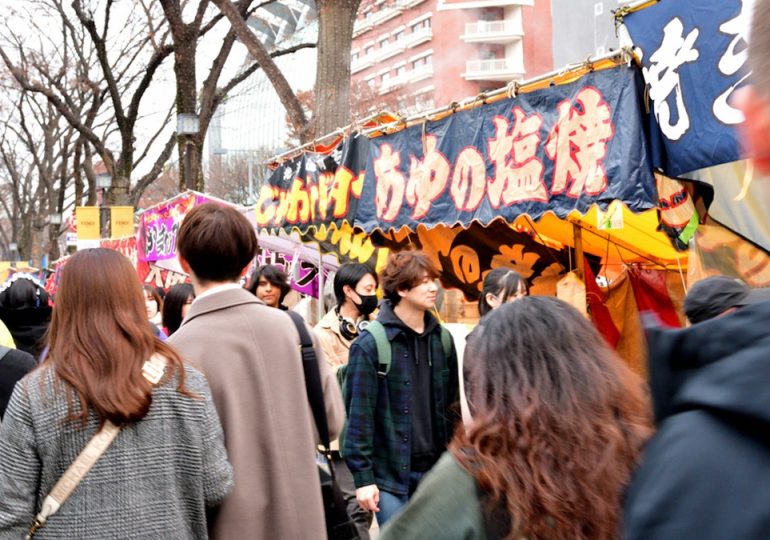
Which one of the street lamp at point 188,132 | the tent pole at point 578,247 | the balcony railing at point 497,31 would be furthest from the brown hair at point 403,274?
the balcony railing at point 497,31

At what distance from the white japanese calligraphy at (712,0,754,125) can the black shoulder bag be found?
9.28 ft

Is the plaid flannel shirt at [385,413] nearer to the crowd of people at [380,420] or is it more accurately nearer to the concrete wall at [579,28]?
the crowd of people at [380,420]

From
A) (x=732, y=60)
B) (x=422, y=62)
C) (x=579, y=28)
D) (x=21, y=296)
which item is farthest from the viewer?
(x=422, y=62)

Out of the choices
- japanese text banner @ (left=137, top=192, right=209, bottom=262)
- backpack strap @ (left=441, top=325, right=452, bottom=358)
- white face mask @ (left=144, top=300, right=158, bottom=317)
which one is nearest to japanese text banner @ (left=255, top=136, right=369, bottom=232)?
japanese text banner @ (left=137, top=192, right=209, bottom=262)

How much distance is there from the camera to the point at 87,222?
19109 millimetres

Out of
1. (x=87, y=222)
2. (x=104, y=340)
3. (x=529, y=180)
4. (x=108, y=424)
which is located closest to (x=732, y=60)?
(x=529, y=180)

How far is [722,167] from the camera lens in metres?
4.88

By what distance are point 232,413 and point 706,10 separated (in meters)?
3.66

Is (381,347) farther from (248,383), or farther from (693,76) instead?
(693,76)

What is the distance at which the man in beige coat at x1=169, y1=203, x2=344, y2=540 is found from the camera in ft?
9.24

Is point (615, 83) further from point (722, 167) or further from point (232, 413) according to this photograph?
point (232, 413)

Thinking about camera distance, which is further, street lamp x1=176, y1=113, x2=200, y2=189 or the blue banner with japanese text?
street lamp x1=176, y1=113, x2=200, y2=189

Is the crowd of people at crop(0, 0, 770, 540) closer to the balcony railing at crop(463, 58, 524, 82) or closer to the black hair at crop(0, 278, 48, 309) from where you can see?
the black hair at crop(0, 278, 48, 309)

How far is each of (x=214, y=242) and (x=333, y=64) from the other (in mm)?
7759
